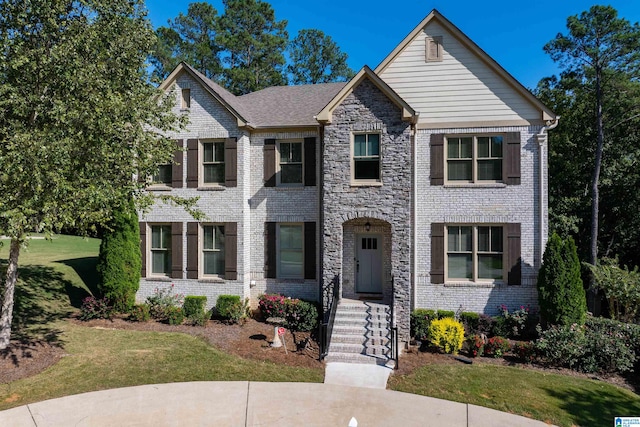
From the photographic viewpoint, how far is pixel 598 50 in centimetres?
1542

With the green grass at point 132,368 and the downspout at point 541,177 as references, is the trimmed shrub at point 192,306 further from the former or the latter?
the downspout at point 541,177

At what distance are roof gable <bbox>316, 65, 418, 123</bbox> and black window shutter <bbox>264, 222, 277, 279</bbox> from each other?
14.2 ft

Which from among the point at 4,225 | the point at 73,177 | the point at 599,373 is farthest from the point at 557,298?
the point at 4,225

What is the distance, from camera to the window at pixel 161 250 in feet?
44.7

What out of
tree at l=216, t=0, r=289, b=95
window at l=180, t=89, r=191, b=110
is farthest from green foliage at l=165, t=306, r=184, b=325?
tree at l=216, t=0, r=289, b=95

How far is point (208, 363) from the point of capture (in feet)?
28.9

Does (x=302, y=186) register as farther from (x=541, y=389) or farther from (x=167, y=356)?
(x=541, y=389)

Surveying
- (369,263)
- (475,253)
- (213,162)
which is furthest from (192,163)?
(475,253)

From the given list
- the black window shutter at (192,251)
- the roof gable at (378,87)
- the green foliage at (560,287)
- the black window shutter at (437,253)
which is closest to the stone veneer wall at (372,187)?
the roof gable at (378,87)

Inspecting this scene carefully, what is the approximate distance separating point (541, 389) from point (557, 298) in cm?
347

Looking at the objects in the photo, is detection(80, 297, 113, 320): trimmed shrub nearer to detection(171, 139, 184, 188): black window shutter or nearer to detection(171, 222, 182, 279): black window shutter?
detection(171, 222, 182, 279): black window shutter

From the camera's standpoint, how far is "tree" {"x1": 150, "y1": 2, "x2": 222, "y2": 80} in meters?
31.9

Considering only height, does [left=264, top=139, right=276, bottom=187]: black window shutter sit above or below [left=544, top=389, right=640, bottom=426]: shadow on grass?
above

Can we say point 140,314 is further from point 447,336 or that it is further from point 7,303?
point 447,336
